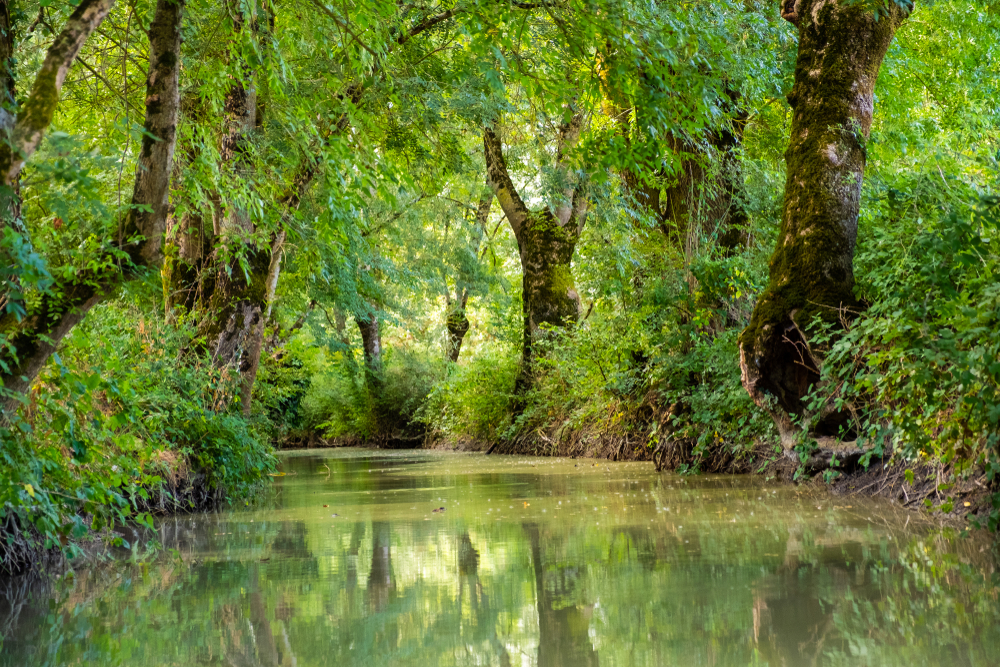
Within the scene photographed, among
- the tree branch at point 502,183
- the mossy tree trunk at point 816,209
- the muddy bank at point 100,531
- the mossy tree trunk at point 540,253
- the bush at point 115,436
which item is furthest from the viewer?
the mossy tree trunk at point 540,253

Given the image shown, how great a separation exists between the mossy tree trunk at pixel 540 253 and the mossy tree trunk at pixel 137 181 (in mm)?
12387

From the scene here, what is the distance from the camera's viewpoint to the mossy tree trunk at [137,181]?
4.17 m

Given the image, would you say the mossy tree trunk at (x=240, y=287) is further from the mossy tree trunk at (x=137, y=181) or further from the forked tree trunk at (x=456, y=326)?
the forked tree trunk at (x=456, y=326)

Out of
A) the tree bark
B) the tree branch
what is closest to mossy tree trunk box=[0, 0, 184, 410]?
the tree bark

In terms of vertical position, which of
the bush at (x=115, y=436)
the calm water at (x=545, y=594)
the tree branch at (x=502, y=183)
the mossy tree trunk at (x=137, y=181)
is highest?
the tree branch at (x=502, y=183)

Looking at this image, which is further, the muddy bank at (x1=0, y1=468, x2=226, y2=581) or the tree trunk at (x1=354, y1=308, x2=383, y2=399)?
the tree trunk at (x1=354, y1=308, x2=383, y2=399)

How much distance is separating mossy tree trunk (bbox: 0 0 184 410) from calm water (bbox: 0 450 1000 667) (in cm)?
120

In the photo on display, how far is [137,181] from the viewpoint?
469cm

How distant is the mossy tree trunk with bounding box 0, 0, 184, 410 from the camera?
4168 millimetres

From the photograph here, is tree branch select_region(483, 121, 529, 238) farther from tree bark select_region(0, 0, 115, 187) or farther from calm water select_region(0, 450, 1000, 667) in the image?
tree bark select_region(0, 0, 115, 187)

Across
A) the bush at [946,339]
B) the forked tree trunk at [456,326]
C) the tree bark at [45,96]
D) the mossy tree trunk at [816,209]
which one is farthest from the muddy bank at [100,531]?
the forked tree trunk at [456,326]

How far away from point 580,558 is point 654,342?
6.96 metres

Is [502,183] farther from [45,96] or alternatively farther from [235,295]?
[45,96]

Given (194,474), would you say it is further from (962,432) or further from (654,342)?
(962,432)
